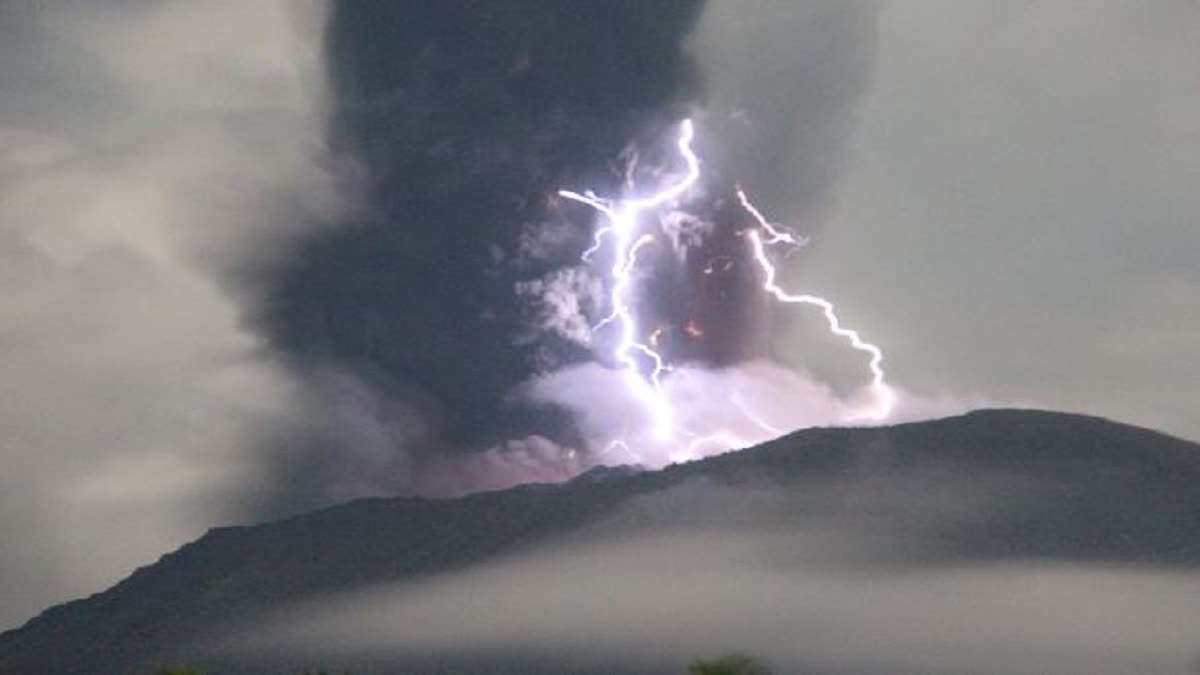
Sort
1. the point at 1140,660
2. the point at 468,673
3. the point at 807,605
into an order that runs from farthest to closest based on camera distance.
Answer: the point at 807,605, the point at 468,673, the point at 1140,660

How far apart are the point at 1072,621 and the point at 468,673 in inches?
2048

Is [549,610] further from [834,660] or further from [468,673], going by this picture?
[834,660]

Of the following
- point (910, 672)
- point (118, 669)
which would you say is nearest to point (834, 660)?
point (910, 672)

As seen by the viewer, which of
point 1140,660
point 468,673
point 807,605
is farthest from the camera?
point 807,605

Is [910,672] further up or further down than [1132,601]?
further down

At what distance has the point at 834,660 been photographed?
160 m

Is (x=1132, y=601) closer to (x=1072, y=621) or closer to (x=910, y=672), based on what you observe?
(x=1072, y=621)

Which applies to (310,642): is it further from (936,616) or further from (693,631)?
(936,616)

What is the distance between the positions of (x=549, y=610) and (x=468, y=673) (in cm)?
2788

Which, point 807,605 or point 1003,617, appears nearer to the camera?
point 1003,617

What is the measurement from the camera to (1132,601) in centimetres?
18062

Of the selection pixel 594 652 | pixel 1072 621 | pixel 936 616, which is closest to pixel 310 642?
pixel 594 652

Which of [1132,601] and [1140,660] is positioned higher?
[1132,601]

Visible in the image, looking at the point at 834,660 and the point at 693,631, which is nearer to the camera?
the point at 834,660
